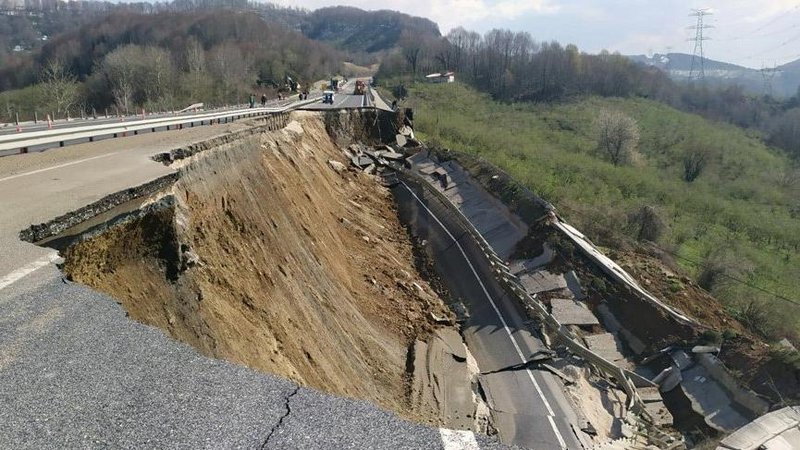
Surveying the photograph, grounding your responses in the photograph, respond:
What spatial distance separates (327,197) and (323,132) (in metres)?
9.66

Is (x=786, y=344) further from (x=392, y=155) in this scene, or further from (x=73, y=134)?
(x=392, y=155)

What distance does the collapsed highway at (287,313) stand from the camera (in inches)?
156

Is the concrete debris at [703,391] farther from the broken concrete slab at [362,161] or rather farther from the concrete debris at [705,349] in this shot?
the broken concrete slab at [362,161]

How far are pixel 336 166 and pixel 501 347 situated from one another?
1441 cm

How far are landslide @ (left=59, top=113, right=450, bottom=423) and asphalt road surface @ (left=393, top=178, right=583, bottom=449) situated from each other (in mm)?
1455

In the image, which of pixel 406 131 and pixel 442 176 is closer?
pixel 442 176

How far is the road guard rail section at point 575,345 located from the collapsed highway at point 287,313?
2.6 inches

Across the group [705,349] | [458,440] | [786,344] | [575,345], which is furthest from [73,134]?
[786,344]

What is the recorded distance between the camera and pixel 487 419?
12.3 metres

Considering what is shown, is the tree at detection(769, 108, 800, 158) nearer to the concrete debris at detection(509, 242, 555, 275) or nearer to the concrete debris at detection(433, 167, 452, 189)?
the concrete debris at detection(433, 167, 452, 189)

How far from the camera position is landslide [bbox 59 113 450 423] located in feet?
24.8

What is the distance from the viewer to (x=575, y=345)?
1460 centimetres

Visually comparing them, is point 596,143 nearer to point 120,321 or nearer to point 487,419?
point 487,419

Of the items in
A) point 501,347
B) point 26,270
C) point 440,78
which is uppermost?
point 440,78
